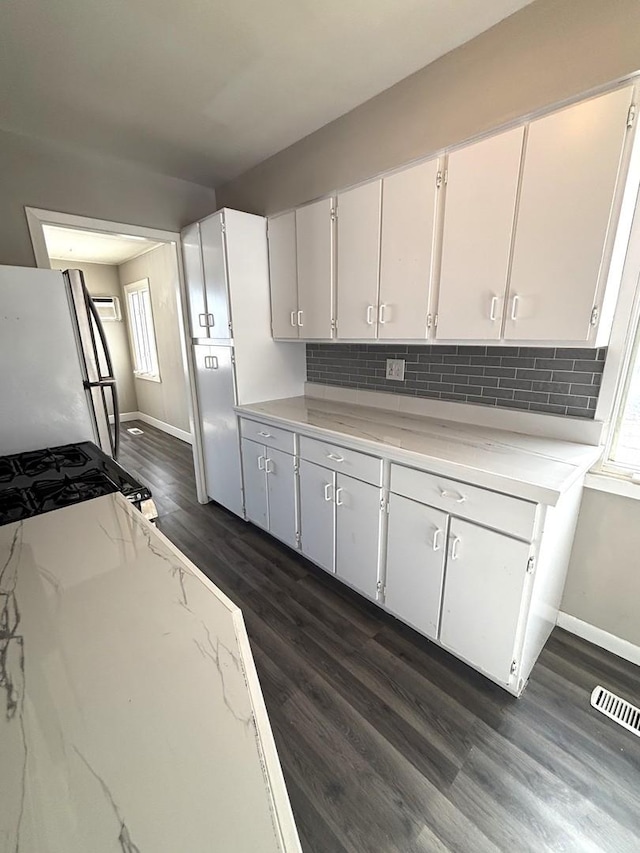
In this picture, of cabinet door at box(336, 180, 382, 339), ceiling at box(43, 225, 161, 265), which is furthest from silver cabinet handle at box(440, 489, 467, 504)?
ceiling at box(43, 225, 161, 265)

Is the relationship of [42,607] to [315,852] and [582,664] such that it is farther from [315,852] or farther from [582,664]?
[582,664]

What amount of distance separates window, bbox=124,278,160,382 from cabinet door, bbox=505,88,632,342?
506 cm

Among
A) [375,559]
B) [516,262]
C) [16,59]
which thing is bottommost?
[375,559]

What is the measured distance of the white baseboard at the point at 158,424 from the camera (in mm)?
5037

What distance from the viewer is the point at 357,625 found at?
1884mm

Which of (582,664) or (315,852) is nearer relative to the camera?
(315,852)

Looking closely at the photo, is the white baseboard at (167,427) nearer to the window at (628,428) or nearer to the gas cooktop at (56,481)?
the gas cooktop at (56,481)

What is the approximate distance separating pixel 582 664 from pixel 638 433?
3.42ft

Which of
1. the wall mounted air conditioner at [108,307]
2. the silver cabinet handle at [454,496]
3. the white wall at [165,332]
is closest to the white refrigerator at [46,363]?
the silver cabinet handle at [454,496]

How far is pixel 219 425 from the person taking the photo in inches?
111

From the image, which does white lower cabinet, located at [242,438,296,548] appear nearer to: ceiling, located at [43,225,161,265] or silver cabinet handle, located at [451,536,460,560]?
silver cabinet handle, located at [451,536,460,560]

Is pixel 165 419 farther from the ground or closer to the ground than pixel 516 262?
closer to the ground

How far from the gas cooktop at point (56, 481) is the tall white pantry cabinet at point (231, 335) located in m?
1.12

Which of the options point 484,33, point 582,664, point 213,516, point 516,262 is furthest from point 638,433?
point 213,516
